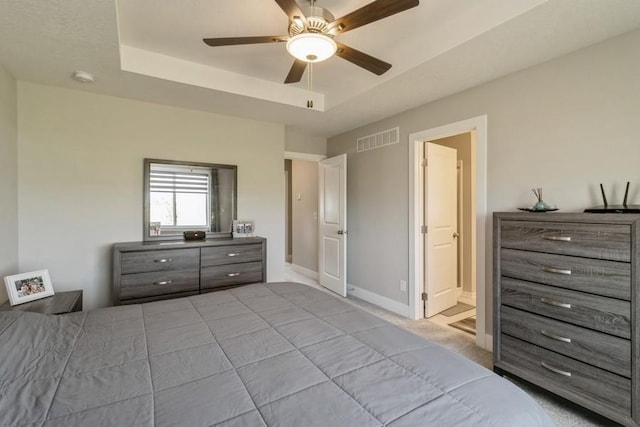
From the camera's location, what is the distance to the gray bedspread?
888 mm

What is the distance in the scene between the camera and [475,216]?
2996 mm

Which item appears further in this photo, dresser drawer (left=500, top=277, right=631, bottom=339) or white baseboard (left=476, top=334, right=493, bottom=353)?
white baseboard (left=476, top=334, right=493, bottom=353)

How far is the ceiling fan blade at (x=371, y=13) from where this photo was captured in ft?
4.88

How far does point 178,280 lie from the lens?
296cm

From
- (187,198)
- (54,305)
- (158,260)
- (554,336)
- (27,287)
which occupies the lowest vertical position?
(554,336)

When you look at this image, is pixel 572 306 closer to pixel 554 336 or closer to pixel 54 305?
pixel 554 336

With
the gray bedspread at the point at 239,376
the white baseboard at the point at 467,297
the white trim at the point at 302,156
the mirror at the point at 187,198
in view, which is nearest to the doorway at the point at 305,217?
the white trim at the point at 302,156

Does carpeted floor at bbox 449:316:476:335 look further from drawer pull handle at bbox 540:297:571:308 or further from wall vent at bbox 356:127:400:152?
wall vent at bbox 356:127:400:152

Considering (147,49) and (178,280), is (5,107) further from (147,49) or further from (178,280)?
(178,280)

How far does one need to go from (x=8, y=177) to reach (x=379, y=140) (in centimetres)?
369

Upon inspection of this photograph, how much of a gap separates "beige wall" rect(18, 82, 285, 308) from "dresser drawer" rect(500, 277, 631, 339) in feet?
10.8

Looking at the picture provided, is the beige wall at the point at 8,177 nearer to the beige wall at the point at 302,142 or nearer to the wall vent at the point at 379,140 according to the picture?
the beige wall at the point at 302,142

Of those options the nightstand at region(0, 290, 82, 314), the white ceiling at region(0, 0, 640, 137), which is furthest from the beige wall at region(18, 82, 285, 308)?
the nightstand at region(0, 290, 82, 314)

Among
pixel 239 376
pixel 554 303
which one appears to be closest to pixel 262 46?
pixel 239 376
